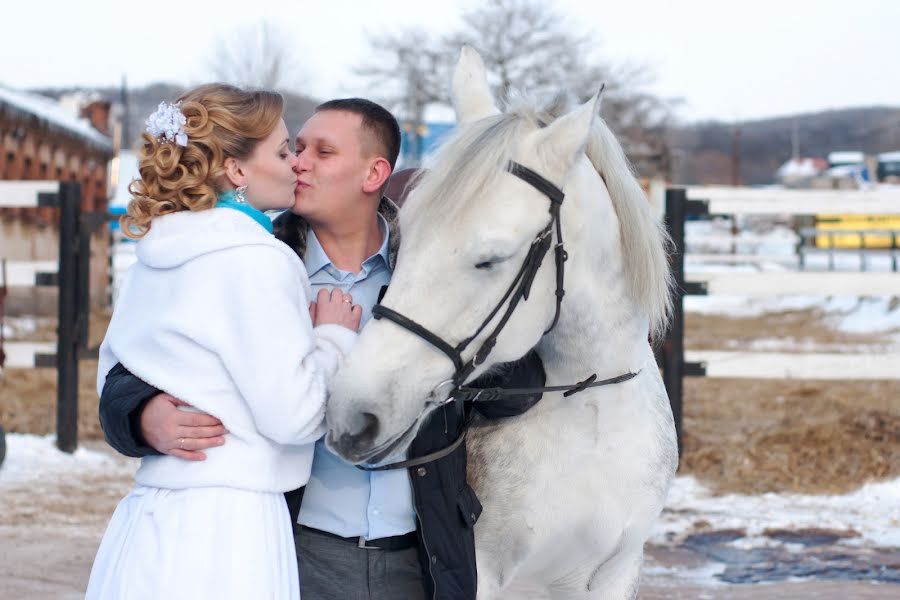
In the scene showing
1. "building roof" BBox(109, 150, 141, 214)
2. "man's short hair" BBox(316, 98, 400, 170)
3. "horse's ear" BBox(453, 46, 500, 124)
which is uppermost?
"building roof" BBox(109, 150, 141, 214)

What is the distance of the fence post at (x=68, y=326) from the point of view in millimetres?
6551

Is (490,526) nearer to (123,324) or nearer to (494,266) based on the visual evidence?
(494,266)

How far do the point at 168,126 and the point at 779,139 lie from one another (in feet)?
372

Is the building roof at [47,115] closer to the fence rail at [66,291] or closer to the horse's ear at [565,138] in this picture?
the fence rail at [66,291]

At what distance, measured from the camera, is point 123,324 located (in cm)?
197

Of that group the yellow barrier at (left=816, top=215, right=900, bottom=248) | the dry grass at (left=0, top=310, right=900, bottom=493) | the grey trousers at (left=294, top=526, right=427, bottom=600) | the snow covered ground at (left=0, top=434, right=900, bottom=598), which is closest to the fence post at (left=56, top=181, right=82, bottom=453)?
the snow covered ground at (left=0, top=434, right=900, bottom=598)

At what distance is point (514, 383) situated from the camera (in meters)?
2.28

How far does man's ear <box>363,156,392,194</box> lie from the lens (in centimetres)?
229

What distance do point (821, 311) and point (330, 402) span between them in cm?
1850

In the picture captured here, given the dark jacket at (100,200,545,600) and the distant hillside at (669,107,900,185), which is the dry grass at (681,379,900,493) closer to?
the dark jacket at (100,200,545,600)

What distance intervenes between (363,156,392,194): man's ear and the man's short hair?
33 millimetres

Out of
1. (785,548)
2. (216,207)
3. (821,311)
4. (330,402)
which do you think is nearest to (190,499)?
(330,402)

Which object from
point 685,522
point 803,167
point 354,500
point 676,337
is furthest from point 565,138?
point 803,167

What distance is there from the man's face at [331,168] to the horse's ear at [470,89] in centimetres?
25
